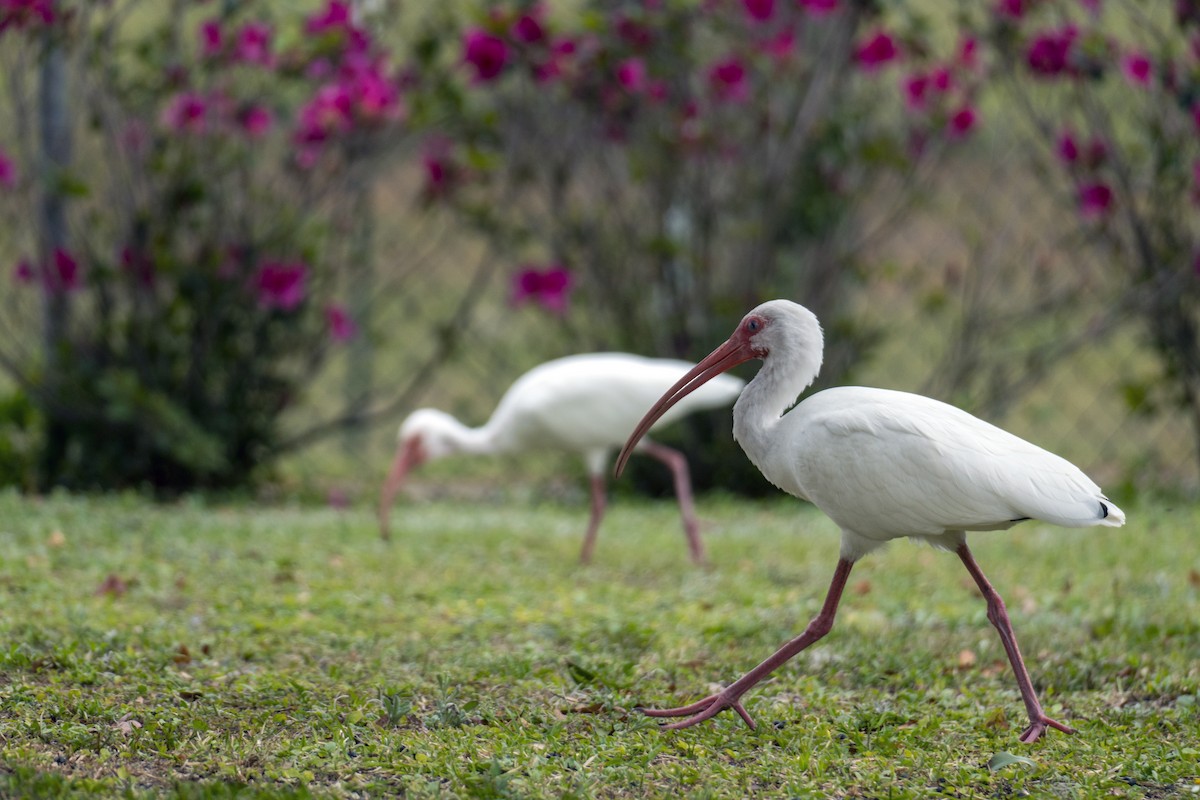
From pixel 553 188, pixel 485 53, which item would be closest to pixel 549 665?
pixel 485 53

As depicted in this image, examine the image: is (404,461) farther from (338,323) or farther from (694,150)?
(694,150)

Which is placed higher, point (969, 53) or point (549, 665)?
point (969, 53)

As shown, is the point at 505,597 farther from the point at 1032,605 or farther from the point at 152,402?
the point at 152,402

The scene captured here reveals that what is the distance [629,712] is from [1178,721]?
4.36ft

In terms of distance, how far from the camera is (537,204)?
9227 millimetres

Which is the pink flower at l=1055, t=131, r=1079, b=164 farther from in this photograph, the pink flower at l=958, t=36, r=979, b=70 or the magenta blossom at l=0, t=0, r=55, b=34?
the magenta blossom at l=0, t=0, r=55, b=34

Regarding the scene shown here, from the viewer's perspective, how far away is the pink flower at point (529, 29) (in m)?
6.76

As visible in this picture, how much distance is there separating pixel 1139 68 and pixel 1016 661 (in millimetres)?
4436

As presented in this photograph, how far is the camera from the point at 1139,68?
697 centimetres

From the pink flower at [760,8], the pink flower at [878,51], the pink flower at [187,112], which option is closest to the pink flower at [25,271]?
the pink flower at [187,112]

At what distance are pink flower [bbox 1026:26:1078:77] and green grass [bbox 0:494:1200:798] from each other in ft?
7.67

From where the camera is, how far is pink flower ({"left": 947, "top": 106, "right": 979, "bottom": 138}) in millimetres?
7465

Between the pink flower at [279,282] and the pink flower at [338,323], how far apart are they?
273mm

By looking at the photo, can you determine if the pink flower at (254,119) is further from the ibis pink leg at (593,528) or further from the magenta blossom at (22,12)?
the ibis pink leg at (593,528)
